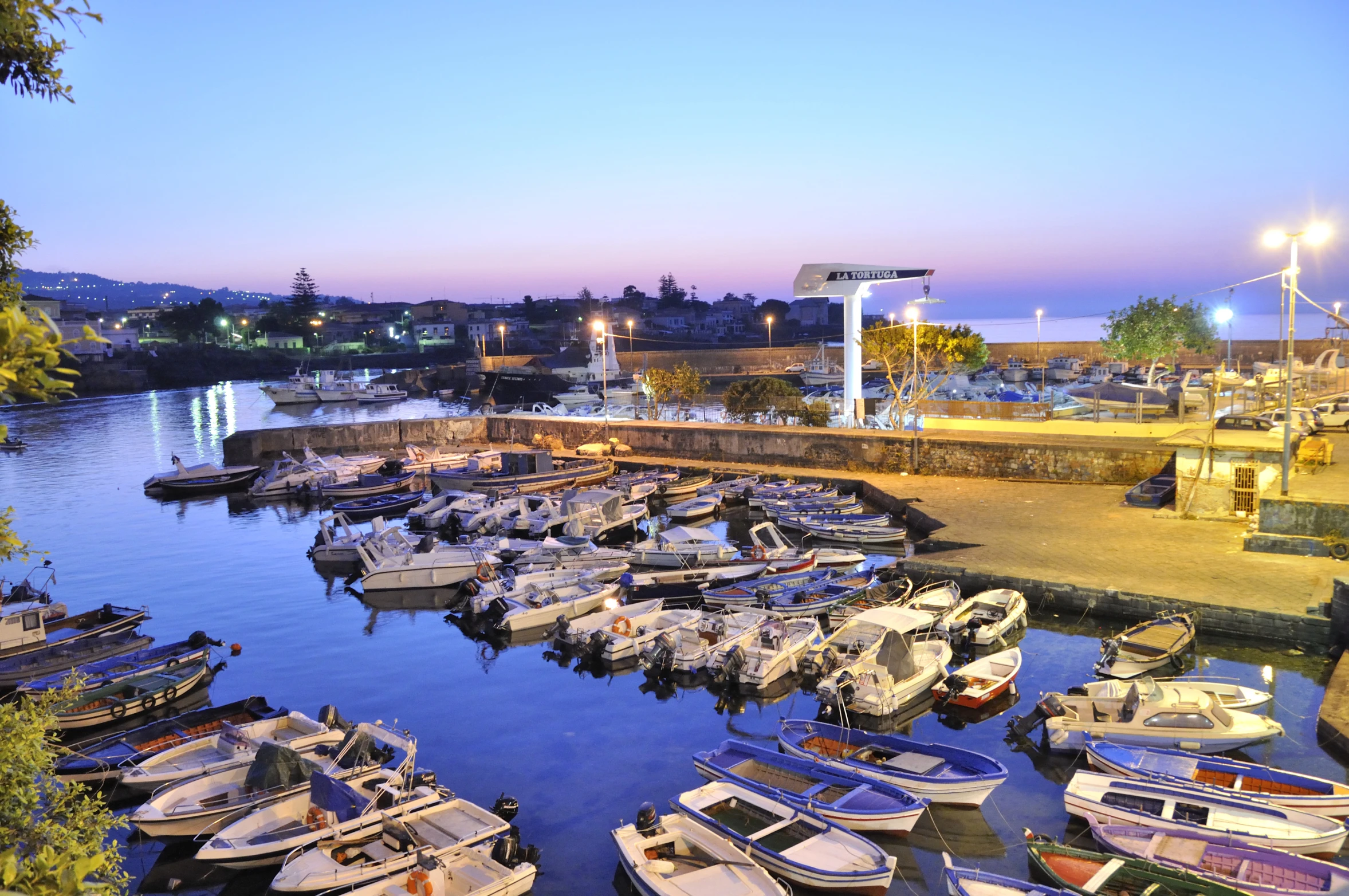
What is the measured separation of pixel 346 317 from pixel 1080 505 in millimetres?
149240

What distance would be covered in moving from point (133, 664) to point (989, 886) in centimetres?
1330

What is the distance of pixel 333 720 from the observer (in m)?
11.0

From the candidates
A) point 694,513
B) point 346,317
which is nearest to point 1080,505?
point 694,513

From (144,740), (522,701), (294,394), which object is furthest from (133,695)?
(294,394)

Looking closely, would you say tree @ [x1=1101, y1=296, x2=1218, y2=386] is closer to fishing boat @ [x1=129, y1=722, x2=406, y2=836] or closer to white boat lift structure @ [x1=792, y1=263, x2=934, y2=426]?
white boat lift structure @ [x1=792, y1=263, x2=934, y2=426]

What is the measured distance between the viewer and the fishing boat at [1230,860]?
6.90 meters

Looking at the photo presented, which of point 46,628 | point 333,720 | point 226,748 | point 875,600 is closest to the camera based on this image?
point 226,748

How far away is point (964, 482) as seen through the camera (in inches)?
1014

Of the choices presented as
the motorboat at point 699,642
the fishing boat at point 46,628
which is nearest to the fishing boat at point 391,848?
the motorboat at point 699,642

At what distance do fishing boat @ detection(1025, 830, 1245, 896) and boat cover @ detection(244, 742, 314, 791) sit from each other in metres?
7.56

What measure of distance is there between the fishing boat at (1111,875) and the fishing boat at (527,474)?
73.1 feet

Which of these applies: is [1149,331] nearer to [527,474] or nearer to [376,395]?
[527,474]

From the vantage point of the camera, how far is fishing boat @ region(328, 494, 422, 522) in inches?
1091

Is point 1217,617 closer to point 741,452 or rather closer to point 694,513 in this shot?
point 694,513
